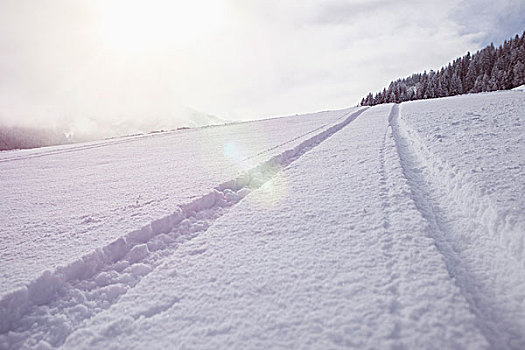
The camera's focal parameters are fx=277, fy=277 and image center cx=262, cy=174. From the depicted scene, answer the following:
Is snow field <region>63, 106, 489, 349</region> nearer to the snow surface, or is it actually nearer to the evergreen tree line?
the snow surface

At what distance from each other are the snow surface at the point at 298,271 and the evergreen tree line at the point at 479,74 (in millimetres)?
77650

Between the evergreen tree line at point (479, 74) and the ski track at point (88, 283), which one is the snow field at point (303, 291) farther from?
the evergreen tree line at point (479, 74)

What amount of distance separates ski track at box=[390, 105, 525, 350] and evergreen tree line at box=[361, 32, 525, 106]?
3039 inches

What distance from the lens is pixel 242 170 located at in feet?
16.6

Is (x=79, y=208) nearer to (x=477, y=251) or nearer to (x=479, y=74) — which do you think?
(x=477, y=251)

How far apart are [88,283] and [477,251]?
3145 mm

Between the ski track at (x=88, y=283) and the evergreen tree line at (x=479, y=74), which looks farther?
the evergreen tree line at (x=479, y=74)

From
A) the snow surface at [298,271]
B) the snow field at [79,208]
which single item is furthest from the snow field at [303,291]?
the snow field at [79,208]

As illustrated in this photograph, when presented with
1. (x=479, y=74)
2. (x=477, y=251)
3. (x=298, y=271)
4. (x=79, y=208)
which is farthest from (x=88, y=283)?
(x=479, y=74)

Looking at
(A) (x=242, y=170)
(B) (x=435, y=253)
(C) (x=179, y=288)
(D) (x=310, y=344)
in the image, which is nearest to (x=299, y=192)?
(A) (x=242, y=170)

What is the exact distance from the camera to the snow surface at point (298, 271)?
1.57 m

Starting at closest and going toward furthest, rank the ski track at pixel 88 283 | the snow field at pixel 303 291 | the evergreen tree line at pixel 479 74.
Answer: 1. the snow field at pixel 303 291
2. the ski track at pixel 88 283
3. the evergreen tree line at pixel 479 74

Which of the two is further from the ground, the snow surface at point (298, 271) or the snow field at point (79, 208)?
the snow field at point (79, 208)

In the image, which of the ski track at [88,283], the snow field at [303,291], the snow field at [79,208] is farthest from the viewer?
the snow field at [79,208]
